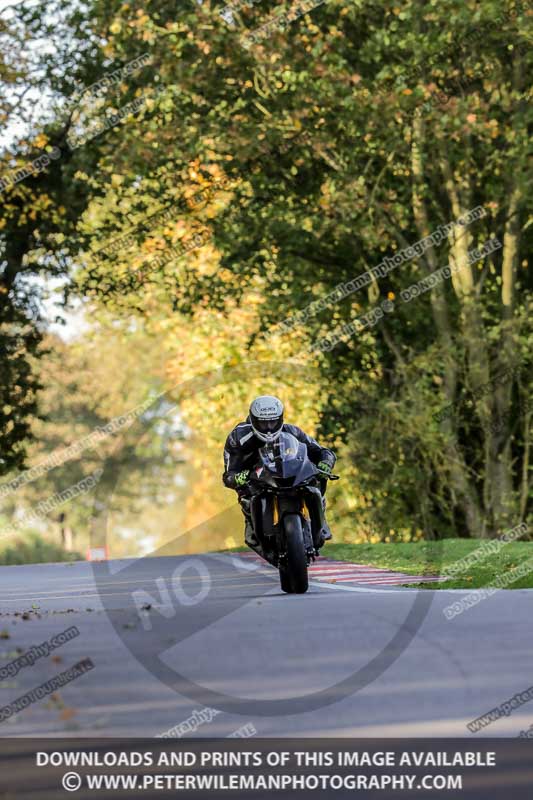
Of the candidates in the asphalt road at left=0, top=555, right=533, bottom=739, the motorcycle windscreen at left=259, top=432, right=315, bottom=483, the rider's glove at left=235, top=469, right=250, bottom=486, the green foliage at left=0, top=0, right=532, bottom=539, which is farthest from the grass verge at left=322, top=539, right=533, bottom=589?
the green foliage at left=0, top=0, right=532, bottom=539

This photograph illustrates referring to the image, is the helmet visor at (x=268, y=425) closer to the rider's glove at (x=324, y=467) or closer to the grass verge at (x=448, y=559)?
the rider's glove at (x=324, y=467)

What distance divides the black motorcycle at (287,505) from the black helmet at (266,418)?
8 cm

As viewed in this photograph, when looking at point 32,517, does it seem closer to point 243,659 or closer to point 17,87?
point 17,87

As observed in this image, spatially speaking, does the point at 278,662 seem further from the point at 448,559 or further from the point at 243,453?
the point at 448,559

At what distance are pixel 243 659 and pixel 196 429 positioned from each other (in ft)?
100

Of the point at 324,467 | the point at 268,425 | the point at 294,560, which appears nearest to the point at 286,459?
the point at 268,425

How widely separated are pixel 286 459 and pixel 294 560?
2.91ft

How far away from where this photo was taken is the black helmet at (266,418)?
1516 cm

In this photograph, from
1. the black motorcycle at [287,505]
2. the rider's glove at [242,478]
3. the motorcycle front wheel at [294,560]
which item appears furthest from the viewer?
the rider's glove at [242,478]

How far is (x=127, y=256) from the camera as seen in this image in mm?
33844

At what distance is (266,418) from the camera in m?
15.2

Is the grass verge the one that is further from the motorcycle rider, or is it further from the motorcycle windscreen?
the motorcycle windscreen

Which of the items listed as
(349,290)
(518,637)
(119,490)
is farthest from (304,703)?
(119,490)

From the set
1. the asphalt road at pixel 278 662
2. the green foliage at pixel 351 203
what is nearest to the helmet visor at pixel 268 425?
the asphalt road at pixel 278 662
